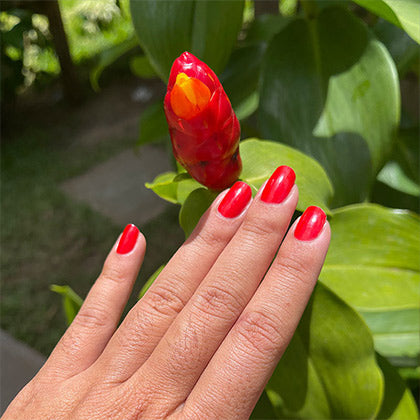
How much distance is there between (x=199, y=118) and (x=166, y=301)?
18cm

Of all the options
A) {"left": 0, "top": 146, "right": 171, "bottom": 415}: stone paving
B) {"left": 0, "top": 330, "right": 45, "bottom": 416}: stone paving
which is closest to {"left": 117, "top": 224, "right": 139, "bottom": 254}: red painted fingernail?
{"left": 0, "top": 330, "right": 45, "bottom": 416}: stone paving

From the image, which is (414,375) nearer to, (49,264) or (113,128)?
(49,264)

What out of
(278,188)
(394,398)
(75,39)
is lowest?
(75,39)

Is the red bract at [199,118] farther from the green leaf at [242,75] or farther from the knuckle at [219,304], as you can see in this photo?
the green leaf at [242,75]

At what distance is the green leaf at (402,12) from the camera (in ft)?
1.27

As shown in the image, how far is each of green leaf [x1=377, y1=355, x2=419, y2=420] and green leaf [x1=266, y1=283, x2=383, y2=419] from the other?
0.25ft

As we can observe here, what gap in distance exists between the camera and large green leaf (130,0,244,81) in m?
0.55

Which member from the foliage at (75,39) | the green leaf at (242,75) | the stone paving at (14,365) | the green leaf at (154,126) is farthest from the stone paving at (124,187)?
the green leaf at (242,75)

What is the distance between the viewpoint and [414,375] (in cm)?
82

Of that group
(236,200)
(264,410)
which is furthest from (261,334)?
(264,410)

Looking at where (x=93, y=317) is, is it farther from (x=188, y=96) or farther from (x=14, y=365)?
(x=14, y=365)

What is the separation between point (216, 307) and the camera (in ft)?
1.31

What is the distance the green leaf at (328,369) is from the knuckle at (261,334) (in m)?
0.09

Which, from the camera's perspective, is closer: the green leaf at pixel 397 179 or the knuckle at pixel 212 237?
the knuckle at pixel 212 237
